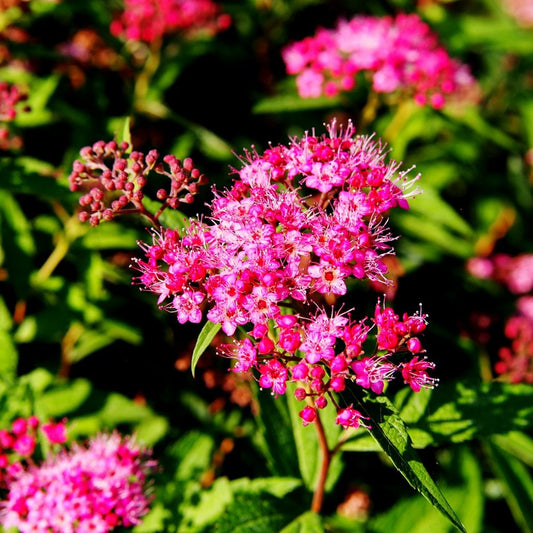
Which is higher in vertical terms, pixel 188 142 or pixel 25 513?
pixel 188 142

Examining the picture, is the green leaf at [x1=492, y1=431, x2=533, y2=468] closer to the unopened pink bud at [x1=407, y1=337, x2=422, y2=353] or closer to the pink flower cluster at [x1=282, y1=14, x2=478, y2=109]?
the unopened pink bud at [x1=407, y1=337, x2=422, y2=353]

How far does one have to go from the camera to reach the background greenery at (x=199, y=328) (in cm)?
217

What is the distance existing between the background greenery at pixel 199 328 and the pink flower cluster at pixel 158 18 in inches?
5.2

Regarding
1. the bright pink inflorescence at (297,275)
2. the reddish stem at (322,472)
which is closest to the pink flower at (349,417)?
the bright pink inflorescence at (297,275)

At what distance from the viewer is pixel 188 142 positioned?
3.06 metres

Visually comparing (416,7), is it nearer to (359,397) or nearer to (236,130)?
(236,130)

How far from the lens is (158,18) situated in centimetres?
332

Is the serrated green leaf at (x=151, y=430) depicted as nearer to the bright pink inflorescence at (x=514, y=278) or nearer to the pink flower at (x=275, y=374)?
the pink flower at (x=275, y=374)

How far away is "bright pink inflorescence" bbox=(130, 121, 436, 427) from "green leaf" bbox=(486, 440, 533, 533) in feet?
4.28

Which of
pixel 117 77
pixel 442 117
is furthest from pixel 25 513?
pixel 442 117

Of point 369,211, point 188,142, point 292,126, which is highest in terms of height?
point 369,211

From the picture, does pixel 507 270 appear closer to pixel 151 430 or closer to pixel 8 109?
pixel 151 430

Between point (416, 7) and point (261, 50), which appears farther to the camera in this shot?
point (416, 7)

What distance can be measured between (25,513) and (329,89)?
257cm
